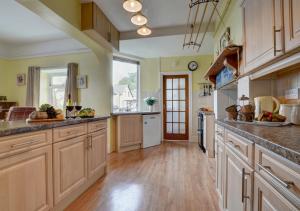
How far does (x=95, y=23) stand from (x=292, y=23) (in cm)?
265

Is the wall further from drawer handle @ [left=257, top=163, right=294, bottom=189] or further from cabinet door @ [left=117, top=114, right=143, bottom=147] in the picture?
drawer handle @ [left=257, top=163, right=294, bottom=189]

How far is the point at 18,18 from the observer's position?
3.48 m

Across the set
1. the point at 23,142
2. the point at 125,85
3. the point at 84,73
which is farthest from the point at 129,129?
the point at 23,142

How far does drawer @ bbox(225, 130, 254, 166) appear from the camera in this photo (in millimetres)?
1046

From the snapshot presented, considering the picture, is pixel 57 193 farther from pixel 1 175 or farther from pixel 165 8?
pixel 165 8

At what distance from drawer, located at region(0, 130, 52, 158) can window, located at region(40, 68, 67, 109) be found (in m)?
3.56

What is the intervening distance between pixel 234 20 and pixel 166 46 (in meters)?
2.42

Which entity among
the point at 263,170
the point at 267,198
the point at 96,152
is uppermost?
the point at 263,170

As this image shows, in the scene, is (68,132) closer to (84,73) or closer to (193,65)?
(84,73)

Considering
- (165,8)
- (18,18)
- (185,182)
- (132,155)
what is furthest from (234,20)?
Answer: (18,18)

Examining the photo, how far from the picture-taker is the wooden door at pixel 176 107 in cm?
581

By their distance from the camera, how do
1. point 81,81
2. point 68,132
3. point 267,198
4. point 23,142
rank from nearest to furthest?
1. point 267,198
2. point 23,142
3. point 68,132
4. point 81,81

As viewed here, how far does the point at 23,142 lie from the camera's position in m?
1.41

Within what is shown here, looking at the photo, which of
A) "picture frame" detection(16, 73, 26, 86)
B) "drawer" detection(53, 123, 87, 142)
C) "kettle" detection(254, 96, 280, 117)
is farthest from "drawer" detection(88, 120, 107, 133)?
"picture frame" detection(16, 73, 26, 86)
